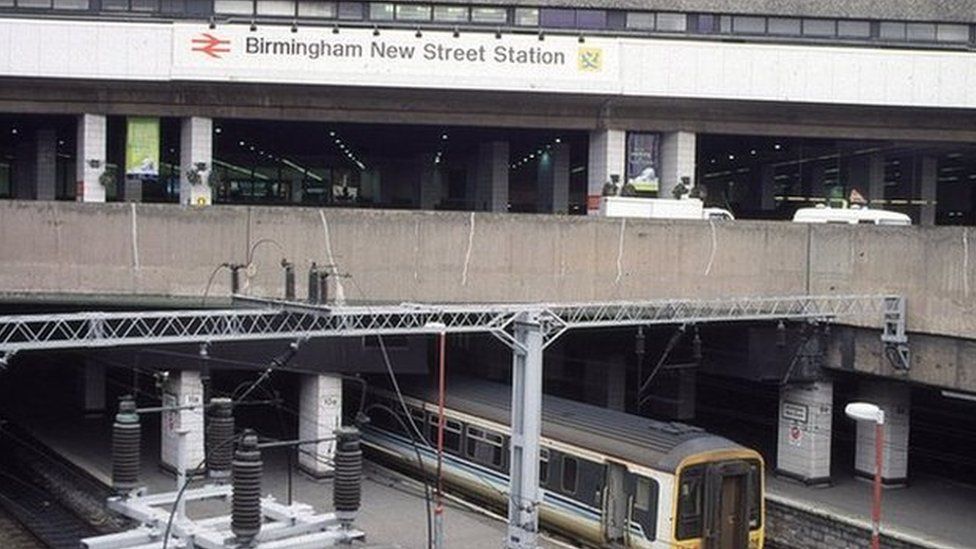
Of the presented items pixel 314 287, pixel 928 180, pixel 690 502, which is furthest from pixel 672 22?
pixel 314 287

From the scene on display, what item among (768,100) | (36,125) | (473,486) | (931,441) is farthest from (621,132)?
(36,125)

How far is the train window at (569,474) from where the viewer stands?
734 inches

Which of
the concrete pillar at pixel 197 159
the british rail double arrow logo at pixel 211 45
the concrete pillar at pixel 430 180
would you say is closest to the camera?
the british rail double arrow logo at pixel 211 45

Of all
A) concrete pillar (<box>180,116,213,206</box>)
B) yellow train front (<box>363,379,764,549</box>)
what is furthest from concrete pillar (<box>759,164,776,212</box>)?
yellow train front (<box>363,379,764,549</box>)

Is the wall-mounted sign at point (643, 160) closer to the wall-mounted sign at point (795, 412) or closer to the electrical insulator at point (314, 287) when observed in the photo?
the wall-mounted sign at point (795, 412)

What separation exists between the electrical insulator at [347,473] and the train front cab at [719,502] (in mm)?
5379

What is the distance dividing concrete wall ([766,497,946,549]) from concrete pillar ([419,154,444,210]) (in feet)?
94.6

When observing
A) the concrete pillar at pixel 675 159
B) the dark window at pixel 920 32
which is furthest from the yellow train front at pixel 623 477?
the dark window at pixel 920 32

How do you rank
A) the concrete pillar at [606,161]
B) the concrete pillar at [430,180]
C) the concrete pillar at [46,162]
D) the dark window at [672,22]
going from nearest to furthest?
the concrete pillar at [606,161]
the dark window at [672,22]
the concrete pillar at [46,162]
the concrete pillar at [430,180]

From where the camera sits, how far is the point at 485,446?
20688mm

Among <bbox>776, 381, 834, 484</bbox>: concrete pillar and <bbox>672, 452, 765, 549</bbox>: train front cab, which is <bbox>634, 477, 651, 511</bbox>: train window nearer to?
<bbox>672, 452, 765, 549</bbox>: train front cab

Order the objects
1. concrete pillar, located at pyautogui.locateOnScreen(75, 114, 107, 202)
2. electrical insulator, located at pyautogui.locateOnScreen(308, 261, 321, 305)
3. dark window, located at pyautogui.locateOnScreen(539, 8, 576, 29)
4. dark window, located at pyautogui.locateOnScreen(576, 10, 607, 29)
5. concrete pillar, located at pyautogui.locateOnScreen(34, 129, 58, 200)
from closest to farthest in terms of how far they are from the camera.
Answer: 1. electrical insulator, located at pyautogui.locateOnScreen(308, 261, 321, 305)
2. concrete pillar, located at pyautogui.locateOnScreen(75, 114, 107, 202)
3. dark window, located at pyautogui.locateOnScreen(539, 8, 576, 29)
4. dark window, located at pyautogui.locateOnScreen(576, 10, 607, 29)
5. concrete pillar, located at pyautogui.locateOnScreen(34, 129, 58, 200)

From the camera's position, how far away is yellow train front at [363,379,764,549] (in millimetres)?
17000

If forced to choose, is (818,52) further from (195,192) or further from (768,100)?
(195,192)
